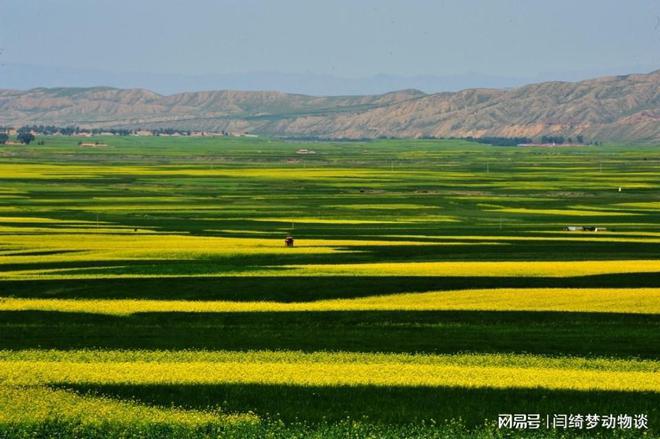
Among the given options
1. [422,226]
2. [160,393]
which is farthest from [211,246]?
[160,393]

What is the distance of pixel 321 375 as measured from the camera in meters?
31.7

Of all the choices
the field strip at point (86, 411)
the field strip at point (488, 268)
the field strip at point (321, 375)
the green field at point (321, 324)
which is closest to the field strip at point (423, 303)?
the green field at point (321, 324)

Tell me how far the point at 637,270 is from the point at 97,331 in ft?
86.5

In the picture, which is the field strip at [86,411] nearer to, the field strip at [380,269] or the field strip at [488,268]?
the field strip at [380,269]

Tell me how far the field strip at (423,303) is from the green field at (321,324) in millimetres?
183

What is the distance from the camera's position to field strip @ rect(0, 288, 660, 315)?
43188mm

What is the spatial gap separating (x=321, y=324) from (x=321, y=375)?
8646mm

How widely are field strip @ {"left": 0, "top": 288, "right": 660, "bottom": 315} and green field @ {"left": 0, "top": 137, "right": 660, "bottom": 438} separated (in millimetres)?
183

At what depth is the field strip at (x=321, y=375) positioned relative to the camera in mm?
30641

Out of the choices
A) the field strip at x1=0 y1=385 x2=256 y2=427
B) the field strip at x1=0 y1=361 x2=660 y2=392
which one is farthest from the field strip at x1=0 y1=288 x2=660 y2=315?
the field strip at x1=0 y1=385 x2=256 y2=427

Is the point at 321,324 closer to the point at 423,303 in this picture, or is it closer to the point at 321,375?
the point at 423,303

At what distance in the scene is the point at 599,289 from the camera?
1879 inches

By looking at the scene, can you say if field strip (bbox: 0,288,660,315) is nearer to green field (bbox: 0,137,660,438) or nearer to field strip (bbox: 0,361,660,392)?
green field (bbox: 0,137,660,438)

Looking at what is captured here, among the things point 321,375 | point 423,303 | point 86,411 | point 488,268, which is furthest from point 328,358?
point 488,268
